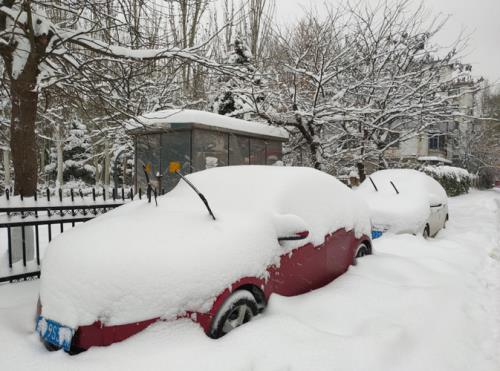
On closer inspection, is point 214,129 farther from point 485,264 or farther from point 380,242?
point 485,264

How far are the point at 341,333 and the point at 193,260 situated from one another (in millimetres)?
1308

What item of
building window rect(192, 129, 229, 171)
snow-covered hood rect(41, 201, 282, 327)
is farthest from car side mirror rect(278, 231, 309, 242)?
building window rect(192, 129, 229, 171)

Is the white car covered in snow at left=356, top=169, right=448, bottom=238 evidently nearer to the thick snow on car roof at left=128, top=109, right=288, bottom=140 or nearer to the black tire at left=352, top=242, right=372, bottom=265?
the black tire at left=352, top=242, right=372, bottom=265

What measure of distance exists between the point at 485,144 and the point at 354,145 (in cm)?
2565

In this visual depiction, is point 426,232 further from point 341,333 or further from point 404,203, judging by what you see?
point 341,333

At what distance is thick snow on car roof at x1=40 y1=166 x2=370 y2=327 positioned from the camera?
2.34 m

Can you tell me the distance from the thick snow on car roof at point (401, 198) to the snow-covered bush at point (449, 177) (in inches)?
431

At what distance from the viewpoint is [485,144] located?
104 ft

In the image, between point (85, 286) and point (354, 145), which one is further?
point (354, 145)

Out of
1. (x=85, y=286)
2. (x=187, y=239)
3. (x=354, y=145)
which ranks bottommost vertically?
(x=85, y=286)

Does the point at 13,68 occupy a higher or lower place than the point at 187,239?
higher

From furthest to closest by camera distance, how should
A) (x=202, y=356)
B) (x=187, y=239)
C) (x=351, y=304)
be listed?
1. (x=351, y=304)
2. (x=187, y=239)
3. (x=202, y=356)

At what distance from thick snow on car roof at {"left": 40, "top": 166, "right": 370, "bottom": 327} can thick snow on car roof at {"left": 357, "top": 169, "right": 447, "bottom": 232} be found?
10.9 feet

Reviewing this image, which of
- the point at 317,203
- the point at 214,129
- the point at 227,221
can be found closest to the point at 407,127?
the point at 214,129
